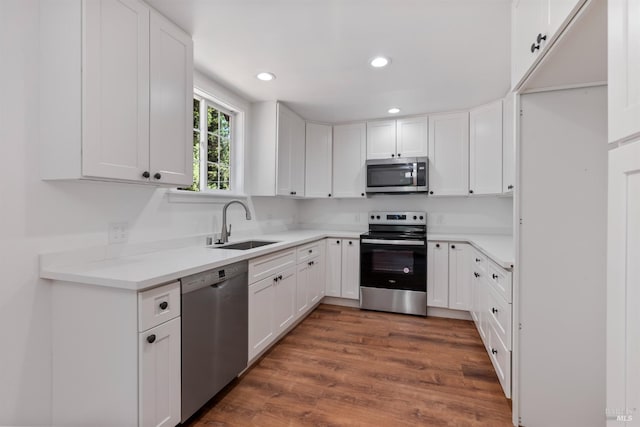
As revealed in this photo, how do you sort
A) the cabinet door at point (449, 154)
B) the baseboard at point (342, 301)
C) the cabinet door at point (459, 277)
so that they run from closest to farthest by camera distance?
the cabinet door at point (459, 277) → the cabinet door at point (449, 154) → the baseboard at point (342, 301)

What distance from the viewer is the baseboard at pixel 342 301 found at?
12.0ft

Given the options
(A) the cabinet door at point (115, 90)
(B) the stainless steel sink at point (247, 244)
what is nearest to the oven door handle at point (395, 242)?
(B) the stainless steel sink at point (247, 244)

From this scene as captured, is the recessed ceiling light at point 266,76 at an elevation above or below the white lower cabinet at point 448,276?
above

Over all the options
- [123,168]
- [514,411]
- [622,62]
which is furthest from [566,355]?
[123,168]

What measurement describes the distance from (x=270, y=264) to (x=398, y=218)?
212 cm

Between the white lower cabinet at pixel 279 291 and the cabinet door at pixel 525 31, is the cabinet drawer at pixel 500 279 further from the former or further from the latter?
the white lower cabinet at pixel 279 291

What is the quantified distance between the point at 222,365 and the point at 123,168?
1.30 meters

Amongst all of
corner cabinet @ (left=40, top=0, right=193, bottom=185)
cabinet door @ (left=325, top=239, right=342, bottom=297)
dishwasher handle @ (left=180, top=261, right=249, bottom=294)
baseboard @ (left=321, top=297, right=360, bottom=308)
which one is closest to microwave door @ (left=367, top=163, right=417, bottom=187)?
cabinet door @ (left=325, top=239, right=342, bottom=297)

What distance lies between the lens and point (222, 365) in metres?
1.79

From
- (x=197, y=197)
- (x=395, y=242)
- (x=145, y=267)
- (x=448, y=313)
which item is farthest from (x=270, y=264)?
(x=448, y=313)

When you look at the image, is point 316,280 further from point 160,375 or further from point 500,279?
point 160,375

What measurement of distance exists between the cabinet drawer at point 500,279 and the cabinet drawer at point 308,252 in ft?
5.49

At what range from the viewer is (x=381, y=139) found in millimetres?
3766

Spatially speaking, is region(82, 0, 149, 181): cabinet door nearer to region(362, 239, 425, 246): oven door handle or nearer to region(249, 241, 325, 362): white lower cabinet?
region(249, 241, 325, 362): white lower cabinet
